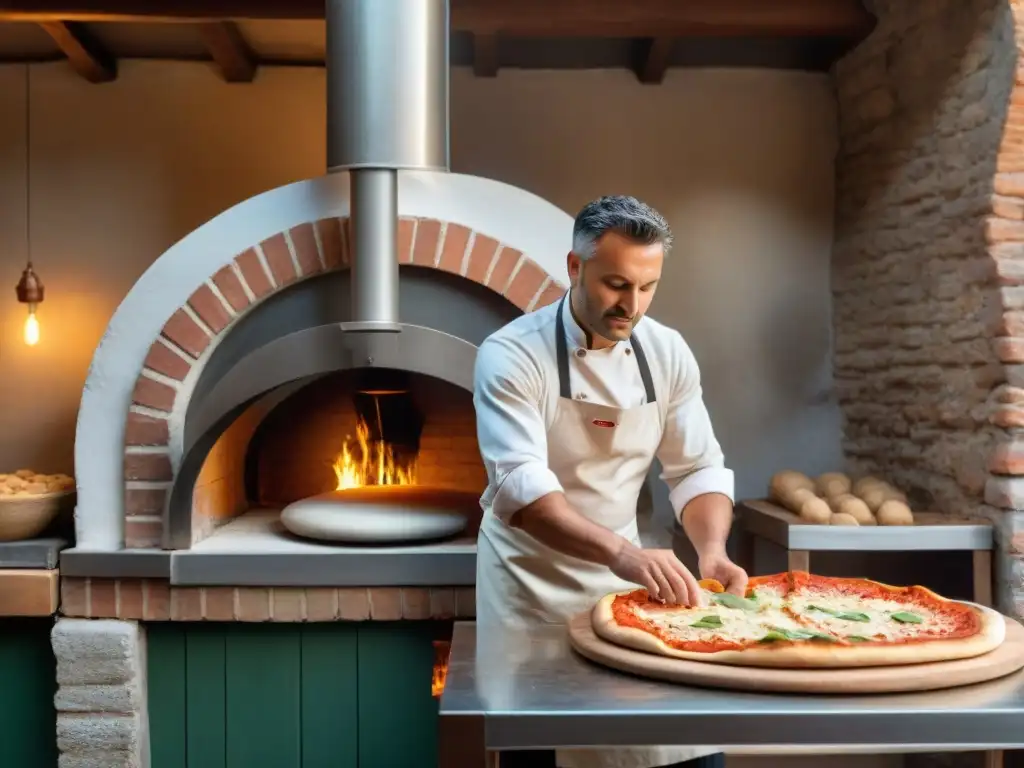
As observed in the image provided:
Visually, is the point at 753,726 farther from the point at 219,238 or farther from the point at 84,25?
the point at 84,25

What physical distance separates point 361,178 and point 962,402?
6.52 feet

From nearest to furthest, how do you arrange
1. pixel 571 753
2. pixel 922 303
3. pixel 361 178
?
1. pixel 571 753
2. pixel 361 178
3. pixel 922 303

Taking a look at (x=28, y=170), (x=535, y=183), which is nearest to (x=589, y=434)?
(x=535, y=183)

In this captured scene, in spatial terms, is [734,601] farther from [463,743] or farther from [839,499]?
[839,499]

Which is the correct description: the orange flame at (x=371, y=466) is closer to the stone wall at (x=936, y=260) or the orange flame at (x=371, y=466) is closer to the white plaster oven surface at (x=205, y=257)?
the white plaster oven surface at (x=205, y=257)

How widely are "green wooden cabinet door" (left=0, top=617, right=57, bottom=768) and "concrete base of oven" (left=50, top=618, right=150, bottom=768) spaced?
16 centimetres

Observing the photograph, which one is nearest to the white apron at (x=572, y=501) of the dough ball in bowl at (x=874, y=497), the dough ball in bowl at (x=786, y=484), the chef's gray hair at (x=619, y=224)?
Result: the chef's gray hair at (x=619, y=224)

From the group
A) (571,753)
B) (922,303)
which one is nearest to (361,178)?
(571,753)

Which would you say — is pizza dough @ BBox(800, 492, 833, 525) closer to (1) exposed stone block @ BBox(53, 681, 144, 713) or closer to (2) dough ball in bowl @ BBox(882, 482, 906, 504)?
(2) dough ball in bowl @ BBox(882, 482, 906, 504)

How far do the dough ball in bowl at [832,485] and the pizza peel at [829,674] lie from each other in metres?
2.04

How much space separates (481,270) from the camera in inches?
130

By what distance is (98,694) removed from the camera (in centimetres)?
323

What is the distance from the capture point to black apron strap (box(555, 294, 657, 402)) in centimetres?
238

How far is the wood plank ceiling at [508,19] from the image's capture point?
12.4 feet
